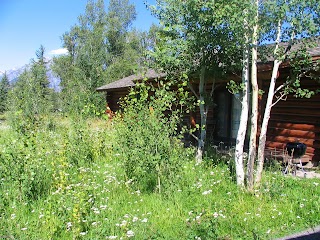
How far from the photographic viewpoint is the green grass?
13.6 feet

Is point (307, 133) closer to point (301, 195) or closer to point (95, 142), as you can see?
point (301, 195)

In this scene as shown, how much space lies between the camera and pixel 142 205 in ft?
16.8

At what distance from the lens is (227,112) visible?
42.5ft

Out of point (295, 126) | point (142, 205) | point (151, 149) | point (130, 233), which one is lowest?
point (142, 205)

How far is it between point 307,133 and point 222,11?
5.13 metres

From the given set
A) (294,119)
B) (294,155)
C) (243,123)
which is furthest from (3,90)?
(243,123)

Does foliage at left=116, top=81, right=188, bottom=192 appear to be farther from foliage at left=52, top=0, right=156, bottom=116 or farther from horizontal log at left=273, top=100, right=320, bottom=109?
foliage at left=52, top=0, right=156, bottom=116

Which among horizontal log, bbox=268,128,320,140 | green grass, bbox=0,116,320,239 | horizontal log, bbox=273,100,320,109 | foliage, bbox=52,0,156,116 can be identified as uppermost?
foliage, bbox=52,0,156,116

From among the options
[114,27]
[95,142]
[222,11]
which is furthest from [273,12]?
[114,27]

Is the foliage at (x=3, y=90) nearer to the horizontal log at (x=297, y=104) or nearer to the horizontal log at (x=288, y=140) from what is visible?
the horizontal log at (x=288, y=140)

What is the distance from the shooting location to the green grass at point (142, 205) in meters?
4.15

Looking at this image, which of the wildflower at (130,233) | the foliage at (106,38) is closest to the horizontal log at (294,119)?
the wildflower at (130,233)

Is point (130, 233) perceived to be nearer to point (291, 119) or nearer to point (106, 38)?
point (291, 119)

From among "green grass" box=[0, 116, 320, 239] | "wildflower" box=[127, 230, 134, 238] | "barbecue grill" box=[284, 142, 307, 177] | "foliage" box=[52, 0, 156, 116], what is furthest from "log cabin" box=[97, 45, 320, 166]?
"foliage" box=[52, 0, 156, 116]
